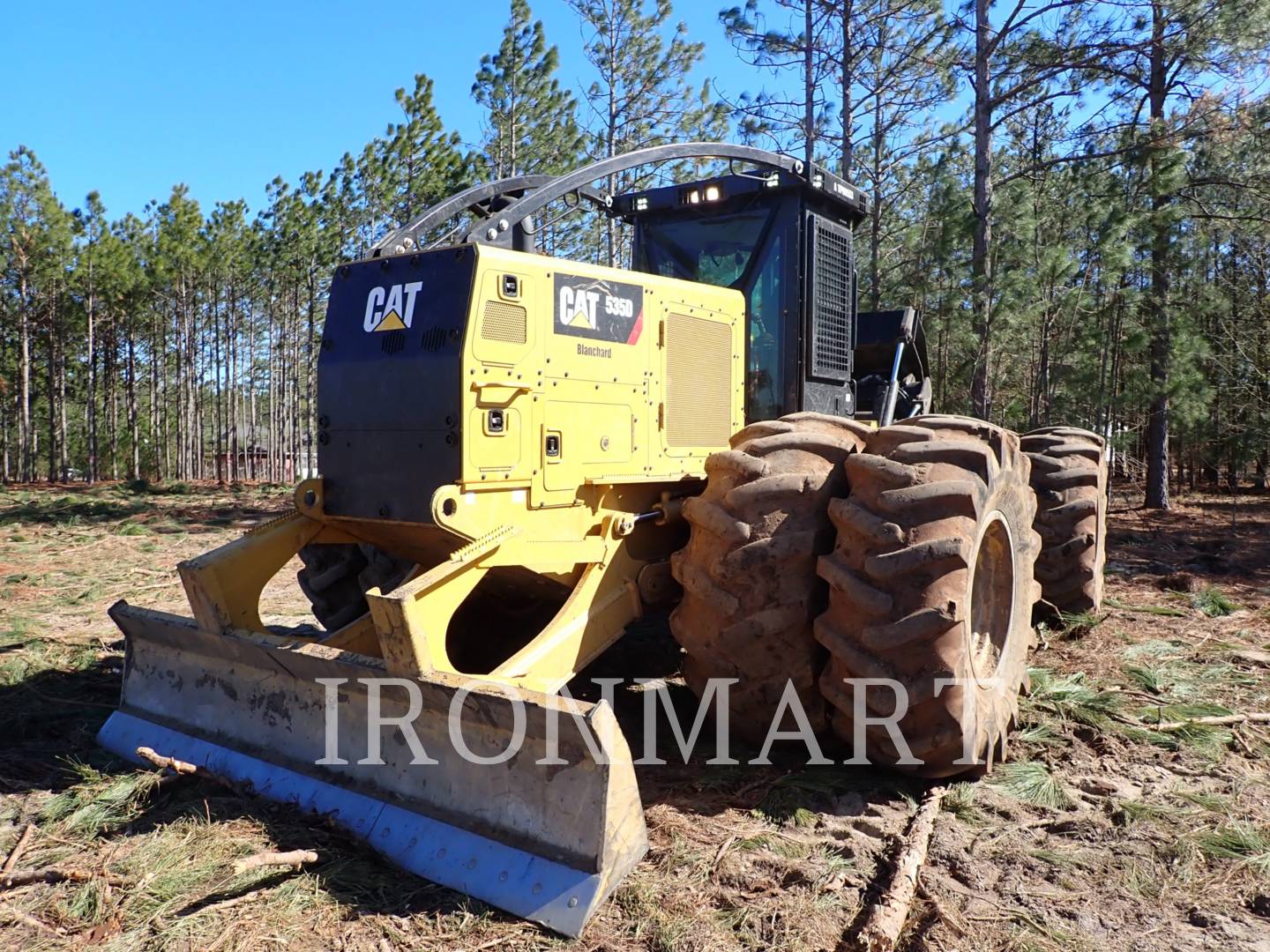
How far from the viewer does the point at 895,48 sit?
17703mm

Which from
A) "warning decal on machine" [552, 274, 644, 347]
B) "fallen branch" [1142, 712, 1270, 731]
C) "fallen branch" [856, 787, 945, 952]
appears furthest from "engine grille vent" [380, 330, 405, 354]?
"fallen branch" [1142, 712, 1270, 731]

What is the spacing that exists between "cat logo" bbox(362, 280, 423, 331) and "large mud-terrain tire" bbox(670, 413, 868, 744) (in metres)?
1.53

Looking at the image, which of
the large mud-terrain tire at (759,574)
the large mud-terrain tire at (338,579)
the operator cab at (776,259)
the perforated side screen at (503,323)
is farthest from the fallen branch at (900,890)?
the large mud-terrain tire at (338,579)

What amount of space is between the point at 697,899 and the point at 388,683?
1483 millimetres

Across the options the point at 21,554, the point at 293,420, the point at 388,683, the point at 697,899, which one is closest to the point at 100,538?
the point at 21,554

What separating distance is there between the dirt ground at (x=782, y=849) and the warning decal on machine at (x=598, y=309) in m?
2.09

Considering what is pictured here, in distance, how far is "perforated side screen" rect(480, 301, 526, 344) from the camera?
153 inches

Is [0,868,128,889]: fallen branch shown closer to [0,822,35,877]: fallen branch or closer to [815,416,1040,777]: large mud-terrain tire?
[0,822,35,877]: fallen branch

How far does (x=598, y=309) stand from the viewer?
14.2 feet

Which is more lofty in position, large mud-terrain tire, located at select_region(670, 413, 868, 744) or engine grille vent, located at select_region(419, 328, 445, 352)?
engine grille vent, located at select_region(419, 328, 445, 352)

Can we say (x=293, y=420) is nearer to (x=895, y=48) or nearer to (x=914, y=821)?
(x=895, y=48)

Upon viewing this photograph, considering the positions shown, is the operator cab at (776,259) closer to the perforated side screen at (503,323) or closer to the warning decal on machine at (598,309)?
the warning decal on machine at (598,309)

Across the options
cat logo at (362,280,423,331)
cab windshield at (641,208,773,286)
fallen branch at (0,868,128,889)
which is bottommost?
fallen branch at (0,868,128,889)

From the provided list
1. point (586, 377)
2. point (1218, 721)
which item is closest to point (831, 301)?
point (586, 377)
